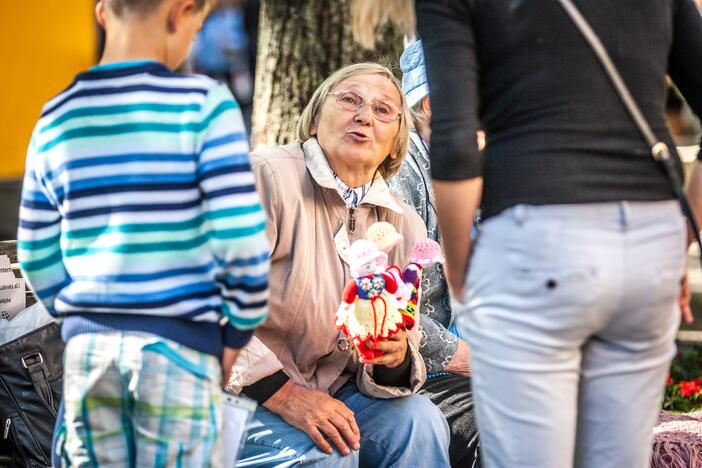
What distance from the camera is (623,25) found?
175 centimetres

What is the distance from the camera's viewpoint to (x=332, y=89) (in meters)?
2.99

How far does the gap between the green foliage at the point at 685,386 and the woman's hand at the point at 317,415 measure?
2.14 metres

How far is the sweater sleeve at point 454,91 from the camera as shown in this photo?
1764mm

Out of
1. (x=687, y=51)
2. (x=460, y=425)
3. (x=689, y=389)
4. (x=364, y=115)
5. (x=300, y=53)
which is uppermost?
(x=300, y=53)

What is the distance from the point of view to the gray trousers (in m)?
A: 1.69

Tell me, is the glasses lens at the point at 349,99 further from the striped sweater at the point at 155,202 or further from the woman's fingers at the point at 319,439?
the striped sweater at the point at 155,202

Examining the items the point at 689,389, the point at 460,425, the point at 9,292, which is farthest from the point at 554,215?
the point at 689,389

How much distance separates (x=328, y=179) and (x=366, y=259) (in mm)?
335

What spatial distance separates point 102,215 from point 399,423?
129cm

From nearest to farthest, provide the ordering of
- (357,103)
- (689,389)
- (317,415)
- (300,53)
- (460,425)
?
(317,415)
(357,103)
(460,425)
(689,389)
(300,53)

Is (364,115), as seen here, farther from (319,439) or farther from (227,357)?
(227,357)

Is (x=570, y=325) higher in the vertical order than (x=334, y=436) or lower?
higher

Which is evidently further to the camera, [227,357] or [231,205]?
[227,357]

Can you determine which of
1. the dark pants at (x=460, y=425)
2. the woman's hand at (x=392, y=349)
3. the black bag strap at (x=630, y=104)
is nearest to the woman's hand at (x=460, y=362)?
the dark pants at (x=460, y=425)
